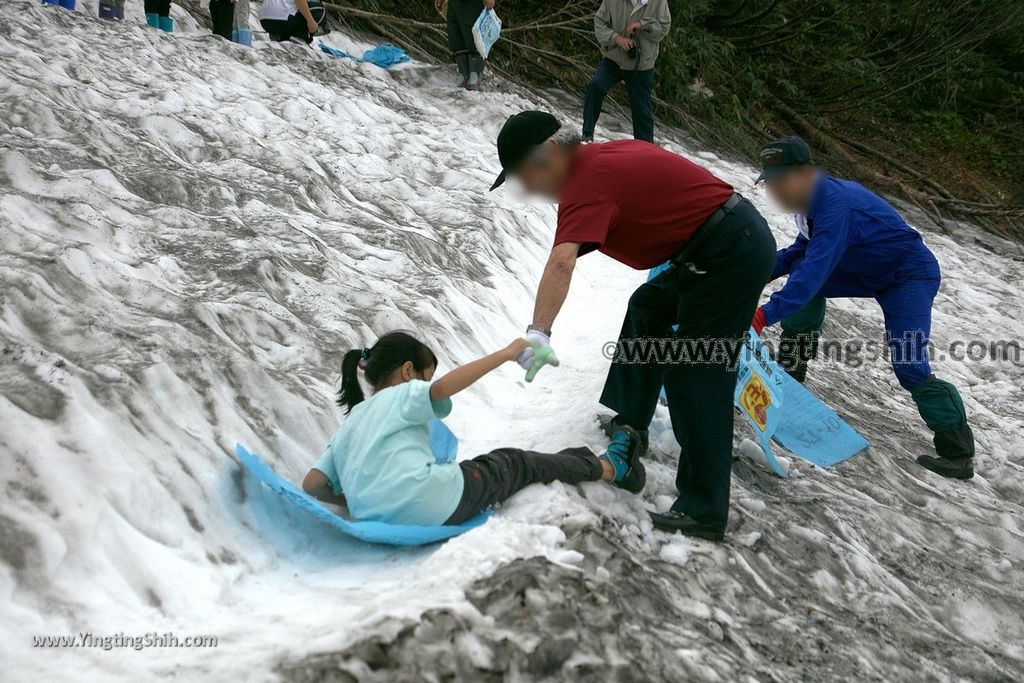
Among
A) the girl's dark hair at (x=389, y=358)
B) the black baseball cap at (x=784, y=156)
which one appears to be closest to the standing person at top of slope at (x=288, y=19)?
the black baseball cap at (x=784, y=156)

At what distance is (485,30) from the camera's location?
27.7 ft

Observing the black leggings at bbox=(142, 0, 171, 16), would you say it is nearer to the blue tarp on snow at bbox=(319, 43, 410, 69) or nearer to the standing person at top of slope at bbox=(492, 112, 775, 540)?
the blue tarp on snow at bbox=(319, 43, 410, 69)

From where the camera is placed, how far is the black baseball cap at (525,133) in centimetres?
261

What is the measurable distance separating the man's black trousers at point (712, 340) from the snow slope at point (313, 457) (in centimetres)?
23

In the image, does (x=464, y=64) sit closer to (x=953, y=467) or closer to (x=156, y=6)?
(x=156, y=6)

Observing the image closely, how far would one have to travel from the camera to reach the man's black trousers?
2.87m

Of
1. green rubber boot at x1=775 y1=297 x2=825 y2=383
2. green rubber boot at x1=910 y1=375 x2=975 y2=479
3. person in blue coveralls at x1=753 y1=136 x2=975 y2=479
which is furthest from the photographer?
green rubber boot at x1=775 y1=297 x2=825 y2=383

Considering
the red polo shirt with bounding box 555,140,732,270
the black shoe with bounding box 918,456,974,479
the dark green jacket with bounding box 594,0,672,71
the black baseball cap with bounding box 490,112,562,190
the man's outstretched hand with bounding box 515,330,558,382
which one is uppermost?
the dark green jacket with bounding box 594,0,672,71

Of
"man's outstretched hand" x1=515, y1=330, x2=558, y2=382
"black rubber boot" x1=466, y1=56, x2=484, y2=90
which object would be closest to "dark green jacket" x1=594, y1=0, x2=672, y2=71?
"black rubber boot" x1=466, y1=56, x2=484, y2=90

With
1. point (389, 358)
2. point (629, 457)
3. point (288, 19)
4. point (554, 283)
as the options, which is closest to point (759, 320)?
point (629, 457)

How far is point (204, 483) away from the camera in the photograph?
2.66 metres

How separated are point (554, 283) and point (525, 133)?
48 centimetres

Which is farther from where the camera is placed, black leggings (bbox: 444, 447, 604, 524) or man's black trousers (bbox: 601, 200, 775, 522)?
man's black trousers (bbox: 601, 200, 775, 522)

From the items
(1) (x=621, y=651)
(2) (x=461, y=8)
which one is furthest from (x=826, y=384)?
(2) (x=461, y=8)
